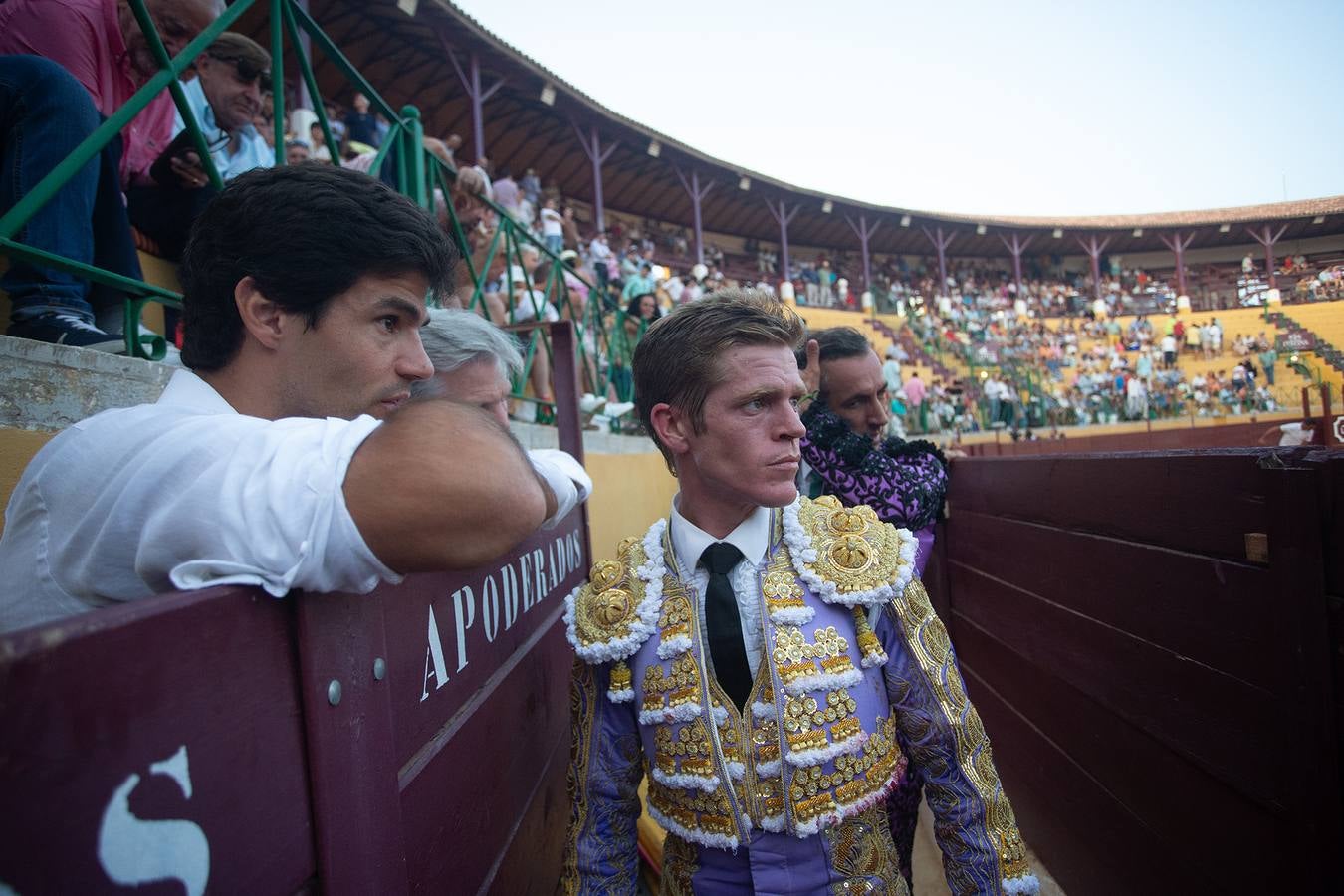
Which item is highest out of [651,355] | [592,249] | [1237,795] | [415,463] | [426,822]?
[592,249]

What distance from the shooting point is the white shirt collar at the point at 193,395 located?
828 millimetres

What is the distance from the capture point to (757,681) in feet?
4.01

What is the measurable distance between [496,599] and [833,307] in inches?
944

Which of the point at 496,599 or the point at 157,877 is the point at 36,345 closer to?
the point at 496,599

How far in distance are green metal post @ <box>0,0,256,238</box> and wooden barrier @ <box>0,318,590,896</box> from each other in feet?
3.16

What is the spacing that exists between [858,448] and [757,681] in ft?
3.25

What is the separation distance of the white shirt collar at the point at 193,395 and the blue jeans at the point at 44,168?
0.79 meters

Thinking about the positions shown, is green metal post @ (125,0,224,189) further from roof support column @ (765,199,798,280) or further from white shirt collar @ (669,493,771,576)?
roof support column @ (765,199,798,280)

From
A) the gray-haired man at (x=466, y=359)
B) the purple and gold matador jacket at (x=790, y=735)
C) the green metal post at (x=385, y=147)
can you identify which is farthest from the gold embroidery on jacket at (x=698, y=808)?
the green metal post at (x=385, y=147)

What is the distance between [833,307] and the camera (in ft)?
78.7

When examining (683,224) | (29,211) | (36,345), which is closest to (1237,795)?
(36,345)

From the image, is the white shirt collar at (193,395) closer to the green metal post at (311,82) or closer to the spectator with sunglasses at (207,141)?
the spectator with sunglasses at (207,141)

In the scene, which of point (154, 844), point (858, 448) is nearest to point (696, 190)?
point (858, 448)

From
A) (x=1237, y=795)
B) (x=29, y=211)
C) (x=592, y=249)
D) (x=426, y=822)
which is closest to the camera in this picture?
(x=426, y=822)
